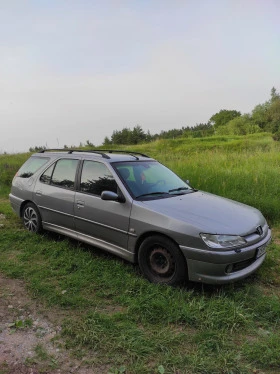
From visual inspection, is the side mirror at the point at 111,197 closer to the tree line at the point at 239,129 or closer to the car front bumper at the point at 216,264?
the car front bumper at the point at 216,264

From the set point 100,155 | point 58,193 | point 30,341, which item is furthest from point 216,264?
point 58,193

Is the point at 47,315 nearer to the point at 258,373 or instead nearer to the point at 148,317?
the point at 148,317

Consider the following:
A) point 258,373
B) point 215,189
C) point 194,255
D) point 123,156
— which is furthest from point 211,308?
point 215,189

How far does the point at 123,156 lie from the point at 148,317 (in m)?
2.67

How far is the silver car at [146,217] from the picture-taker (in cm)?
357

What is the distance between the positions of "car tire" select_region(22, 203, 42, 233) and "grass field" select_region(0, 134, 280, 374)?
0.23m

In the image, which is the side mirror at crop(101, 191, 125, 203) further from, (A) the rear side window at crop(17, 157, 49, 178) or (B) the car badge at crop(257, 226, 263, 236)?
(A) the rear side window at crop(17, 157, 49, 178)

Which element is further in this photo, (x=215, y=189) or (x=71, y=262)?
(x=215, y=189)

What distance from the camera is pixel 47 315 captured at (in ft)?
10.9

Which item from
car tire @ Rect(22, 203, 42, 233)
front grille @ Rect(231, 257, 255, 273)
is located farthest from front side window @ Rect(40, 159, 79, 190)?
front grille @ Rect(231, 257, 255, 273)

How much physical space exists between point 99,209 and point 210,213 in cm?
155

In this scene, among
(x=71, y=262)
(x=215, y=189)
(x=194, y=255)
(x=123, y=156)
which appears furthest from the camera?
(x=215, y=189)

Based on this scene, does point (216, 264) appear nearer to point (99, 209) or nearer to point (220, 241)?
point (220, 241)

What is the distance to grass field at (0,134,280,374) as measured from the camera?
8.67 feet
